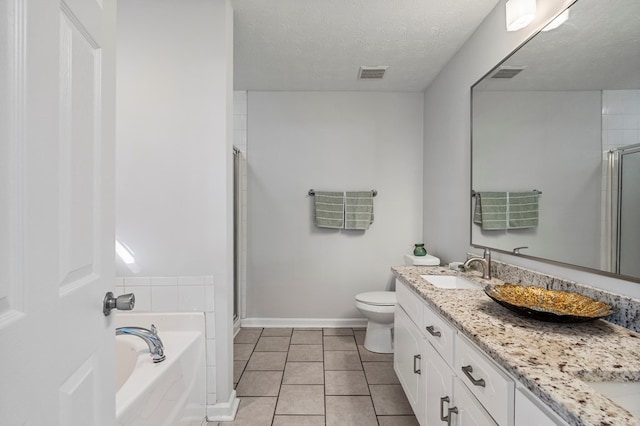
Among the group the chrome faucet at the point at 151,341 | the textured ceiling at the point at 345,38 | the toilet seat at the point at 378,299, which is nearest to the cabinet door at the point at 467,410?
the chrome faucet at the point at 151,341

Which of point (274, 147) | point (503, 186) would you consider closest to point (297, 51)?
point (274, 147)

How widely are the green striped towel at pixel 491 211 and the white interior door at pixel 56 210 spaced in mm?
1858

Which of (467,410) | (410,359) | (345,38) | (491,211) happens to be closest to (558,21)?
(491,211)

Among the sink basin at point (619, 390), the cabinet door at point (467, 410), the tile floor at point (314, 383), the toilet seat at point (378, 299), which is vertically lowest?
the tile floor at point (314, 383)

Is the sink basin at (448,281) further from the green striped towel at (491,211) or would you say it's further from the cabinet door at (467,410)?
the cabinet door at (467,410)

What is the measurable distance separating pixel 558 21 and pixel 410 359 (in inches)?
71.2

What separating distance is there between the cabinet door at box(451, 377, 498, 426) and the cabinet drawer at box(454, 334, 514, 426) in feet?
0.07

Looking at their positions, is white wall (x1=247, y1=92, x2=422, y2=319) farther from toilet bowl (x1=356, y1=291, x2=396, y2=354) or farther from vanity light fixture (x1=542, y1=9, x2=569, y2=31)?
vanity light fixture (x1=542, y1=9, x2=569, y2=31)

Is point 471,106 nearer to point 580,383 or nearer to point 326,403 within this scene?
Answer: point 580,383

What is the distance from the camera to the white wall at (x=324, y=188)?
3316 mm

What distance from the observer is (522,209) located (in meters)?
1.67

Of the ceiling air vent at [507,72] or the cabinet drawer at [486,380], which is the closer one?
the cabinet drawer at [486,380]

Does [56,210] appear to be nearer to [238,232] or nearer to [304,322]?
[238,232]

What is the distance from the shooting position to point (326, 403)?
2.03 metres
